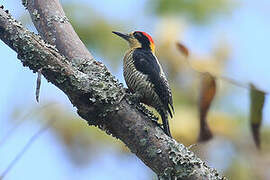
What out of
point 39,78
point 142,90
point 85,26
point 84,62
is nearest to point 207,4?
point 85,26

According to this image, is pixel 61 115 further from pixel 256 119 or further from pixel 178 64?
pixel 256 119

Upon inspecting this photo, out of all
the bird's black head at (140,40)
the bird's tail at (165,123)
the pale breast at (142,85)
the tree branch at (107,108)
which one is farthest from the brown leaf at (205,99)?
the bird's black head at (140,40)

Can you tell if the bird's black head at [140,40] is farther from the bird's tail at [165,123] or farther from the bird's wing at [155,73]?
the bird's tail at [165,123]

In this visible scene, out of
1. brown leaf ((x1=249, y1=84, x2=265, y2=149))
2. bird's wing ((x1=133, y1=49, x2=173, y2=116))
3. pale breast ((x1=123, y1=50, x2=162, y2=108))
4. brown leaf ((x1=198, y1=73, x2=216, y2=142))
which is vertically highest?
brown leaf ((x1=249, y1=84, x2=265, y2=149))

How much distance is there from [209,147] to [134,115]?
10.7ft

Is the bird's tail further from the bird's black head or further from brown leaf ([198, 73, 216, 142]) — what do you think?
the bird's black head

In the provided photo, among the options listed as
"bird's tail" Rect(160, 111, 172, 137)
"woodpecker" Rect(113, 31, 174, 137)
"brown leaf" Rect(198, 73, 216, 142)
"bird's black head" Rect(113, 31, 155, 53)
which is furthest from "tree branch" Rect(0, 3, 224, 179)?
"bird's black head" Rect(113, 31, 155, 53)

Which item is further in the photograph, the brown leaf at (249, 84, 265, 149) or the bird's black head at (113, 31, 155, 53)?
the bird's black head at (113, 31, 155, 53)

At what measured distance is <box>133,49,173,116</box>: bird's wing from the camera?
3609 millimetres

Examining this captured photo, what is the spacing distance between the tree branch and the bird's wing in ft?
2.87

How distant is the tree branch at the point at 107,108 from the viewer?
2479 mm

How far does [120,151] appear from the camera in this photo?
6.28m

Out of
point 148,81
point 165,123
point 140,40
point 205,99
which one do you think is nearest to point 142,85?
point 148,81

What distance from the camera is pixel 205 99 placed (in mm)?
2969
